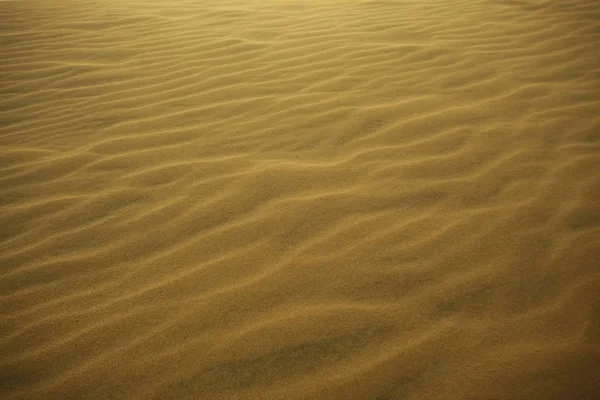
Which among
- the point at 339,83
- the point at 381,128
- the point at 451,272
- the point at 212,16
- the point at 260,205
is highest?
the point at 212,16

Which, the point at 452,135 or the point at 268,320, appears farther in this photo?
the point at 452,135

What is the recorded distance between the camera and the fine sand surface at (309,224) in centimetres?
124

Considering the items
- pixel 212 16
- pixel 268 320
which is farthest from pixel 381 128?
pixel 212 16

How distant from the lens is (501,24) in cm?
366

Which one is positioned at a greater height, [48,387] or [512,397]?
[48,387]

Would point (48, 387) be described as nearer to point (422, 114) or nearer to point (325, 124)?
point (325, 124)

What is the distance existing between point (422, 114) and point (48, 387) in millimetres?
2262

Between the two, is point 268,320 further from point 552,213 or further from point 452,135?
point 452,135

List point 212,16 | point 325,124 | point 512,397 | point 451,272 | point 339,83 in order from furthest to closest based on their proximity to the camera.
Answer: point 212,16
point 339,83
point 325,124
point 451,272
point 512,397

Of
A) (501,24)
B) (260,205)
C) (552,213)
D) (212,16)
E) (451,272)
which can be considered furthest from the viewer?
(212,16)

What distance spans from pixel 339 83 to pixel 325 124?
61cm

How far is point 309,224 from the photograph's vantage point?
1.73 m

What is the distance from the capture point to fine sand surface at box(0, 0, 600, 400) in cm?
124

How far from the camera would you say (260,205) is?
6.06ft
